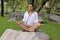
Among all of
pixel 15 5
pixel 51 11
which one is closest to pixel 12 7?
pixel 15 5

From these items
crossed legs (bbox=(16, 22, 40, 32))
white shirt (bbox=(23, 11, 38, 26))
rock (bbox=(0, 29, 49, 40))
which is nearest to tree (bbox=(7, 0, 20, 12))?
white shirt (bbox=(23, 11, 38, 26))

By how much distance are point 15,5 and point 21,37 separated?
1957 centimetres

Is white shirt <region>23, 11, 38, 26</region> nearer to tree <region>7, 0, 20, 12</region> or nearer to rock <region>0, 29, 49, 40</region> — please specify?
rock <region>0, 29, 49, 40</region>

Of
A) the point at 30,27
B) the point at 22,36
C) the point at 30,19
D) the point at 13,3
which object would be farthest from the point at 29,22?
the point at 13,3

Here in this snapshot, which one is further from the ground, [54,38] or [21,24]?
[21,24]

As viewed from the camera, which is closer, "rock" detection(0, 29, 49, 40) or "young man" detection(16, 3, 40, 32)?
"rock" detection(0, 29, 49, 40)

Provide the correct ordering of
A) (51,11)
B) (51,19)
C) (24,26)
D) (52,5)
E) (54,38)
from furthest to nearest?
(51,11), (52,5), (51,19), (54,38), (24,26)

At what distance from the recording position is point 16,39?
7102 mm

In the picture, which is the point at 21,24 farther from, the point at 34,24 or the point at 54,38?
the point at 54,38

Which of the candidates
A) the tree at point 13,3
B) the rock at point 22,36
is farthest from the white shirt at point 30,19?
the tree at point 13,3

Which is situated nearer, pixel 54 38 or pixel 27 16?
pixel 27 16

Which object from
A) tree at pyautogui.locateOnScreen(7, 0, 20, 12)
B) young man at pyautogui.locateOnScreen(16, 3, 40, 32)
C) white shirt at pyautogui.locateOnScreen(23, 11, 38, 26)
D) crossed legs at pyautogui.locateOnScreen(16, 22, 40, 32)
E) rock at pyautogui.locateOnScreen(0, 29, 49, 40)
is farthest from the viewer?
tree at pyautogui.locateOnScreen(7, 0, 20, 12)

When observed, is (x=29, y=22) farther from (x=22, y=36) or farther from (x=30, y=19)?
(x=22, y=36)

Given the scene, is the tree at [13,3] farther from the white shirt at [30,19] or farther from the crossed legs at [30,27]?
the crossed legs at [30,27]
